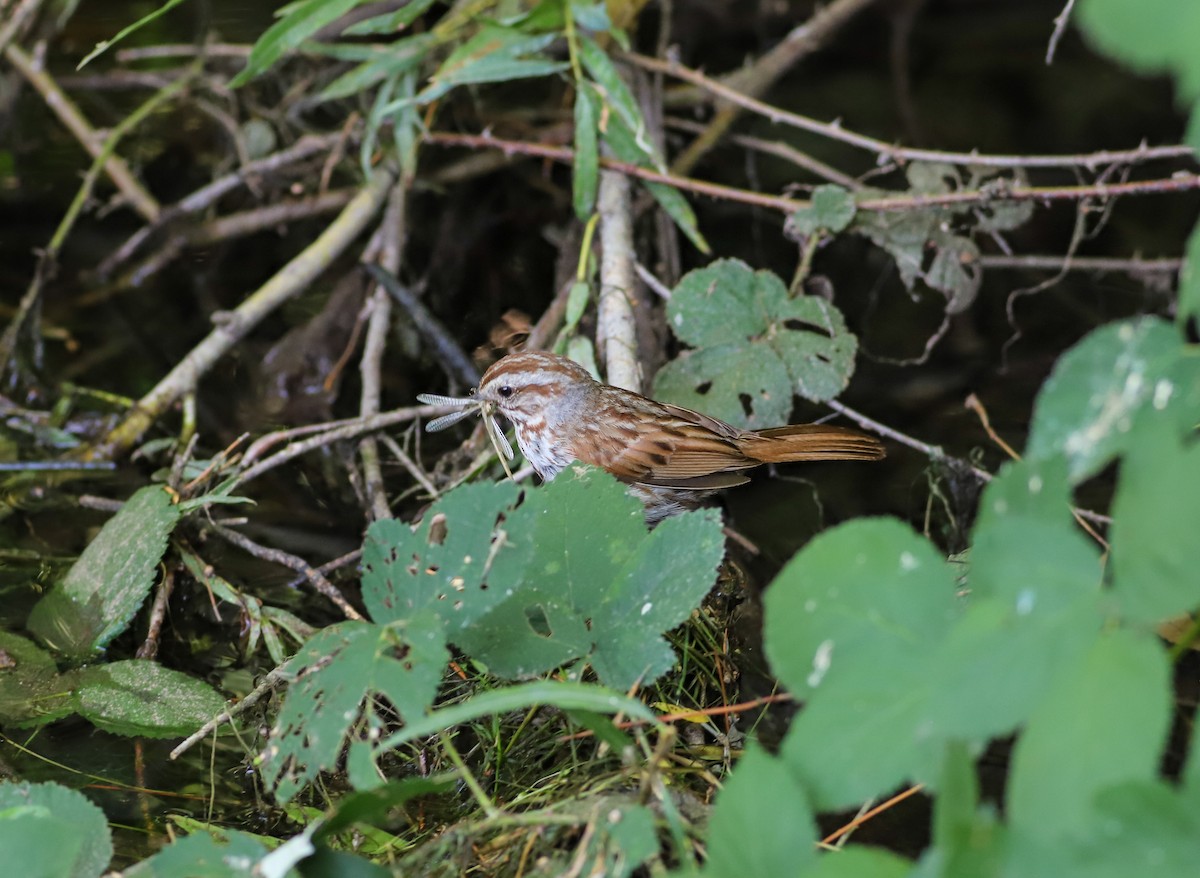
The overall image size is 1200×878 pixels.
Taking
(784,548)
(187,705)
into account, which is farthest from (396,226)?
(187,705)

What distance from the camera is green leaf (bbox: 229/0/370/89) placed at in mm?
4508

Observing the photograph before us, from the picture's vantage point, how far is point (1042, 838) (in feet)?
4.71

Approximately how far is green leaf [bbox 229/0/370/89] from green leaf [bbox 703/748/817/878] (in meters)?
3.60

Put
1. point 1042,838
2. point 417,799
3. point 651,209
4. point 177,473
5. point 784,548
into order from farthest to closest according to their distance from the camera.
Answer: point 651,209, point 784,548, point 177,473, point 417,799, point 1042,838

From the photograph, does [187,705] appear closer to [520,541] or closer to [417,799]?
[417,799]

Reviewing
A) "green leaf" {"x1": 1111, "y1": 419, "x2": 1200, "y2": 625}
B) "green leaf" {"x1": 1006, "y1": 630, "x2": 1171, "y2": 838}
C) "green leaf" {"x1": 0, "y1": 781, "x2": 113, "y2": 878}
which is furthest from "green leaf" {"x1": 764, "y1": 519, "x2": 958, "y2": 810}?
"green leaf" {"x1": 0, "y1": 781, "x2": 113, "y2": 878}

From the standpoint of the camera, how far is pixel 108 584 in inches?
145

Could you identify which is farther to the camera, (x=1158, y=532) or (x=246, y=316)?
(x=246, y=316)

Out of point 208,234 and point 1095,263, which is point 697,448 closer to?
point 1095,263

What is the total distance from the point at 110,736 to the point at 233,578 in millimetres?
754

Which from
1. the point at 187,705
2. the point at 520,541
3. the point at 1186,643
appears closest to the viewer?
the point at 1186,643

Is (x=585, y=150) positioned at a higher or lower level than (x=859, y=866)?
higher

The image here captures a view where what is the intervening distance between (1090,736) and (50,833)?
1.47m

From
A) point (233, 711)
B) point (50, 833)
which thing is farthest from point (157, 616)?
point (50, 833)
